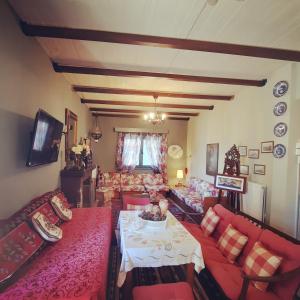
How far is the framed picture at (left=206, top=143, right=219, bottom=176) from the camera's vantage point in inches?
196

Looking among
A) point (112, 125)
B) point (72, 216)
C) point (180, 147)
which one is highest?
point (112, 125)

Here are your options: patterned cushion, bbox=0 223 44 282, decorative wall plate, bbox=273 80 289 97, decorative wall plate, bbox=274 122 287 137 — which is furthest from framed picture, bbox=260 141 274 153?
patterned cushion, bbox=0 223 44 282

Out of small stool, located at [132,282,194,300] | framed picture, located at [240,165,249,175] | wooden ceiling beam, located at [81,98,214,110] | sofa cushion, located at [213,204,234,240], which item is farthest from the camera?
wooden ceiling beam, located at [81,98,214,110]

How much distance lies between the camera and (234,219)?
258 centimetres

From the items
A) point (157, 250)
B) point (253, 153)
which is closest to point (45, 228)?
point (157, 250)

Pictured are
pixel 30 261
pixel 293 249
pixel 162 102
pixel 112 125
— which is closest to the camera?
pixel 30 261

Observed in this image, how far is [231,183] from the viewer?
347 centimetres

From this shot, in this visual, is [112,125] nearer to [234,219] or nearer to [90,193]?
[90,193]

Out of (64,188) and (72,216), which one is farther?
(64,188)

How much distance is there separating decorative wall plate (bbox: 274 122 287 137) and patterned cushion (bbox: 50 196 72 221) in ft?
10.0

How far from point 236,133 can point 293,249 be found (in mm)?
2730

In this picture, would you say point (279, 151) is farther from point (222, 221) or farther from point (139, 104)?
point (139, 104)

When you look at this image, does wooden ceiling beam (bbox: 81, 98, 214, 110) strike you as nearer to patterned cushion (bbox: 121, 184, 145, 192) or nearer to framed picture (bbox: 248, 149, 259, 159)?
framed picture (bbox: 248, 149, 259, 159)

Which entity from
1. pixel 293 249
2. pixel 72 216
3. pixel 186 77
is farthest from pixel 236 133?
pixel 72 216
